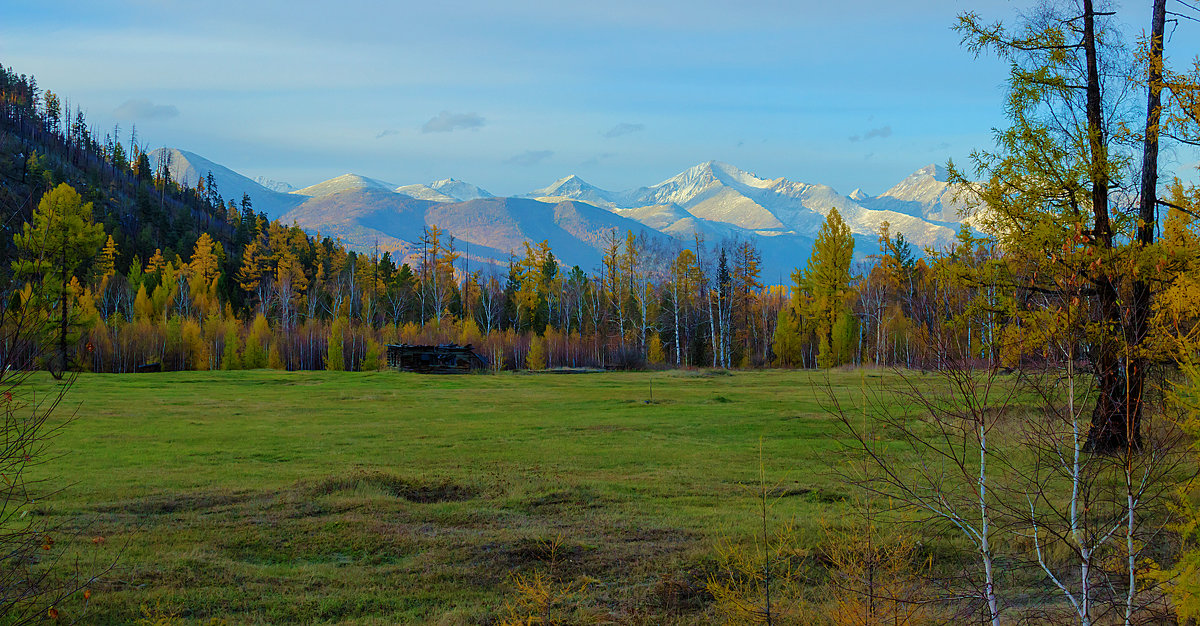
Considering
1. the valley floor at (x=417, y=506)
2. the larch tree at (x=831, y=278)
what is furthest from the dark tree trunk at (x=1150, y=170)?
the larch tree at (x=831, y=278)

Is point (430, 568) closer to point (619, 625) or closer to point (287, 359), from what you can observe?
point (619, 625)

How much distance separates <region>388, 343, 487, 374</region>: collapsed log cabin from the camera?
47781mm

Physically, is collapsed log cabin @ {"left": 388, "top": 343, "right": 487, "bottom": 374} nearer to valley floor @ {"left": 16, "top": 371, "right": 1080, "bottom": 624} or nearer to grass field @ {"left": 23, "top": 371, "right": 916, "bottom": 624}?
grass field @ {"left": 23, "top": 371, "right": 916, "bottom": 624}

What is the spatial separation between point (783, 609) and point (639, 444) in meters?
11.1

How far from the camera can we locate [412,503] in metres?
12.4

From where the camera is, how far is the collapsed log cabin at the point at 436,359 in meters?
47.8

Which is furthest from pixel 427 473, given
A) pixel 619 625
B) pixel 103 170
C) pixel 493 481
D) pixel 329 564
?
pixel 103 170

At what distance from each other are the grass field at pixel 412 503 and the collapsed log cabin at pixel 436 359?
21.7 metres

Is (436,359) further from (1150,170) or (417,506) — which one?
(1150,170)

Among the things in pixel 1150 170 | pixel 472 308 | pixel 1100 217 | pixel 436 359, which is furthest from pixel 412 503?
pixel 472 308

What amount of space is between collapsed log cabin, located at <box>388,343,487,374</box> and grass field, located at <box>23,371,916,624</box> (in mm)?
21721

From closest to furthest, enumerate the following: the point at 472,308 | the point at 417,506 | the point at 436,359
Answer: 1. the point at 417,506
2. the point at 436,359
3. the point at 472,308

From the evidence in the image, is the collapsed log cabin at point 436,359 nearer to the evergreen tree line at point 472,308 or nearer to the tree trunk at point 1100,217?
the evergreen tree line at point 472,308

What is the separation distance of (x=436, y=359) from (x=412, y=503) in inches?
1441
